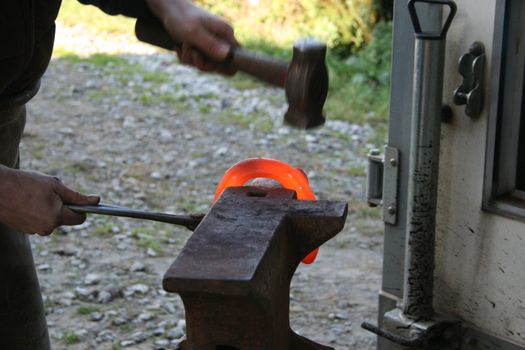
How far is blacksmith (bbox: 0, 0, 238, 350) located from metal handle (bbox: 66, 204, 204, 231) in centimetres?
4

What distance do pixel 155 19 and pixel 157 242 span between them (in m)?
2.23

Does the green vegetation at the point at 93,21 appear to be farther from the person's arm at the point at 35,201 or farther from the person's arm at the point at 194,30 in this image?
the person's arm at the point at 35,201

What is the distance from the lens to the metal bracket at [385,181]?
7.18 ft

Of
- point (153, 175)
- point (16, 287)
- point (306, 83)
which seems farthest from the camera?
point (153, 175)

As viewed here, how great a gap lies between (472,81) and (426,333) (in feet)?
2.00

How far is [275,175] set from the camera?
1978mm

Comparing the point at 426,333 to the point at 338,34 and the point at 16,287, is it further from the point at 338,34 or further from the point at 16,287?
the point at 338,34

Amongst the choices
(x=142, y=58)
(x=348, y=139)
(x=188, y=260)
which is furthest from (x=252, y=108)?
(x=188, y=260)

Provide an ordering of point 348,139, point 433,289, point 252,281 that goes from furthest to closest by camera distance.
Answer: point 348,139 → point 433,289 → point 252,281

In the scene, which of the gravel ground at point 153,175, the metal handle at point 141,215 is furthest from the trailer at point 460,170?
the gravel ground at point 153,175

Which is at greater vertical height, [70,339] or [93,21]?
[93,21]

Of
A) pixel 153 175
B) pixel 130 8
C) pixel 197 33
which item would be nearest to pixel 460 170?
pixel 197 33

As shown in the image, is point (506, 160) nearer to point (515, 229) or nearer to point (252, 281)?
→ point (515, 229)

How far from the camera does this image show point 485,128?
1.94 m
